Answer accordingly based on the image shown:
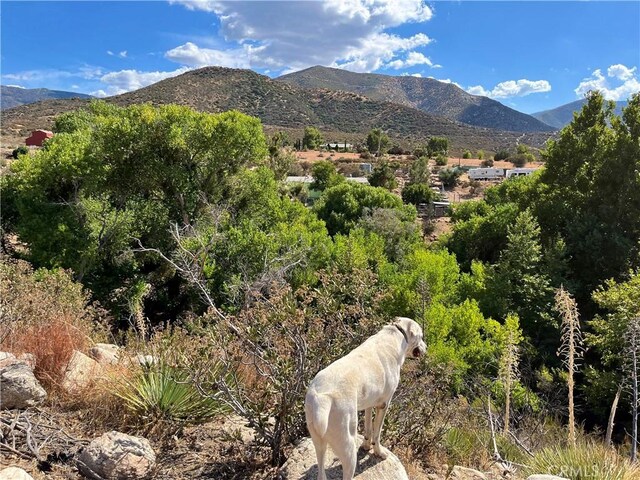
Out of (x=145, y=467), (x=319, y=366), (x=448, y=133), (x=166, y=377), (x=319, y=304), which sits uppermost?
(x=448, y=133)

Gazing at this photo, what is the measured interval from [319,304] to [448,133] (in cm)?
10062

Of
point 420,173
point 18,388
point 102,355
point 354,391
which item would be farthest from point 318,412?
point 420,173

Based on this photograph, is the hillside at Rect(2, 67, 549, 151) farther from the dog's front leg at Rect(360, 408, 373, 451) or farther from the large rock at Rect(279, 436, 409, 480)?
the dog's front leg at Rect(360, 408, 373, 451)

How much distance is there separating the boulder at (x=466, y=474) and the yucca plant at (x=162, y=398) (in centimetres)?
236

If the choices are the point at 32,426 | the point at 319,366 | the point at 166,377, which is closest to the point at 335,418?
the point at 319,366

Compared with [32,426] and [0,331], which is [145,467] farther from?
[0,331]

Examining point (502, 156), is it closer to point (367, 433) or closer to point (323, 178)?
point (323, 178)

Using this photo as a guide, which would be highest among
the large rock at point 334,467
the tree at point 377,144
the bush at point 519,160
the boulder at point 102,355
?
the tree at point 377,144

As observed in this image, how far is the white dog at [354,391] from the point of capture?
3.04 metres

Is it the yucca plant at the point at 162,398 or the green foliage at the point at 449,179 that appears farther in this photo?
the green foliage at the point at 449,179

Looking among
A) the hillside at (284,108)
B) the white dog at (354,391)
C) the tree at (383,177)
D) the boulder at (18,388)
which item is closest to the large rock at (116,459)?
the boulder at (18,388)

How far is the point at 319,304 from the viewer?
4395 mm

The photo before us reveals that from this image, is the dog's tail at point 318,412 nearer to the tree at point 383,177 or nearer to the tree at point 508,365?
the tree at point 508,365

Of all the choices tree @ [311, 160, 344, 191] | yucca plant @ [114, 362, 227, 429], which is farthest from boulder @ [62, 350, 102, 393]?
tree @ [311, 160, 344, 191]
